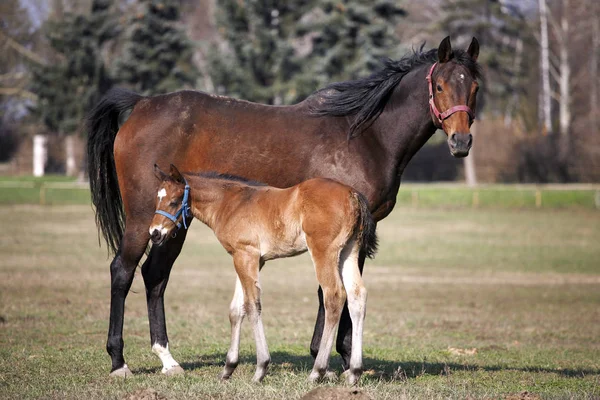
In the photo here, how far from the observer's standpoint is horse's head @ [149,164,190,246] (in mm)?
7328

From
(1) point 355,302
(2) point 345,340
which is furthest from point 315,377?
(2) point 345,340

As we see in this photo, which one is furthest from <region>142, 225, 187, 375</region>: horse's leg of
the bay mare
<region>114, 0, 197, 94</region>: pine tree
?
<region>114, 0, 197, 94</region>: pine tree

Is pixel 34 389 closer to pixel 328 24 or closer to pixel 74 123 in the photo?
pixel 328 24

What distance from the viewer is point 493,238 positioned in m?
29.8

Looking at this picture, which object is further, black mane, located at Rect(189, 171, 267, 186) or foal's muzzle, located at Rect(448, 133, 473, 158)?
black mane, located at Rect(189, 171, 267, 186)

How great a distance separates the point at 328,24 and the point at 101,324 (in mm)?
36703

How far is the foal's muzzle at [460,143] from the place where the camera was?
7.31 m

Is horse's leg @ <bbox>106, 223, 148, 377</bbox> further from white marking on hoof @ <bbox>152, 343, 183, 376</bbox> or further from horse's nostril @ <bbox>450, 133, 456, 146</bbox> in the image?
horse's nostril @ <bbox>450, 133, 456, 146</bbox>

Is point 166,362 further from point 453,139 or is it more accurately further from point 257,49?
point 257,49

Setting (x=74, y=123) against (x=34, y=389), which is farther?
(x=74, y=123)

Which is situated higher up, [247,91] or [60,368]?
[247,91]

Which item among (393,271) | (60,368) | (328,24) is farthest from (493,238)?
(60,368)

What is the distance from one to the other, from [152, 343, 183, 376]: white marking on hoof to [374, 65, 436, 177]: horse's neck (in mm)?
2825

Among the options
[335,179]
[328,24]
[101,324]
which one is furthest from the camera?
[328,24]
